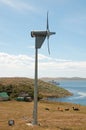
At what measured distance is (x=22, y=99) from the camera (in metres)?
93.0

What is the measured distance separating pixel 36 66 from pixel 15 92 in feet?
235

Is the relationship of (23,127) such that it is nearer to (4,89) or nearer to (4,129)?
(4,129)

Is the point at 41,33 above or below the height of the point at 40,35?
above

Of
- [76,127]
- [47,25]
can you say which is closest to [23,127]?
[76,127]

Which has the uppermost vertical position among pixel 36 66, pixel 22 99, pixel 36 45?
pixel 36 45

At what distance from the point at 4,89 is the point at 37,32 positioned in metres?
77.2

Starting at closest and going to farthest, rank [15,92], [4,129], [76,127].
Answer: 1. [4,129]
2. [76,127]
3. [15,92]

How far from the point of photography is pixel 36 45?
135ft

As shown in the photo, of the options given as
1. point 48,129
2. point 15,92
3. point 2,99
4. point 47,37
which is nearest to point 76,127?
point 48,129

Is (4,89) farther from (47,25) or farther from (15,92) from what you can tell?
(47,25)

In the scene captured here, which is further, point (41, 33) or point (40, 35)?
point (40, 35)

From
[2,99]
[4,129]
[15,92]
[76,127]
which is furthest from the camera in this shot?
[15,92]

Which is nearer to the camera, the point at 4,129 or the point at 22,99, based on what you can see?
the point at 4,129

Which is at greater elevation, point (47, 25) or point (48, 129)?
point (47, 25)
